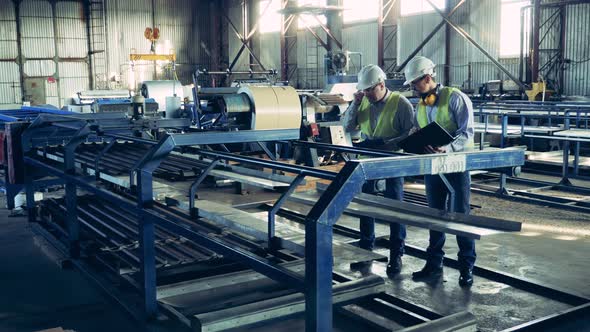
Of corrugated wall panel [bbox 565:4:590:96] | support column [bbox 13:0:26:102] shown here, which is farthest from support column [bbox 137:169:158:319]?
support column [bbox 13:0:26:102]

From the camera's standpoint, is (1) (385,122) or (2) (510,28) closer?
(1) (385,122)

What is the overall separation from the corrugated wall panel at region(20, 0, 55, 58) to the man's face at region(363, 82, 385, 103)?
2332cm

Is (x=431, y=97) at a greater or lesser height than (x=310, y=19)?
lesser

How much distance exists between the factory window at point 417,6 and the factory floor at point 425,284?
1310 centimetres

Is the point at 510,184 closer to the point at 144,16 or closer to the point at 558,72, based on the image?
the point at 558,72

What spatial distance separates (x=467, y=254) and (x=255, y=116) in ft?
17.3

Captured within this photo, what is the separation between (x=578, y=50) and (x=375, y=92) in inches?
506

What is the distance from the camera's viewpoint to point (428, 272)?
4.98 meters

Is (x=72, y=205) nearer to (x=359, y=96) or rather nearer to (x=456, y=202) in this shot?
(x=359, y=96)

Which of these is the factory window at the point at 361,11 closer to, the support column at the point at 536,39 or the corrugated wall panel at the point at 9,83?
the support column at the point at 536,39

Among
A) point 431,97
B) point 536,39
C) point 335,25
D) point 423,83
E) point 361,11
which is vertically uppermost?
point 361,11

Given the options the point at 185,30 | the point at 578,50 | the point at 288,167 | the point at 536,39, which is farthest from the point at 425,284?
the point at 185,30

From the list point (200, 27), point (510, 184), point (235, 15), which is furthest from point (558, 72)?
point (200, 27)

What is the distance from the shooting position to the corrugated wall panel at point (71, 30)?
2561cm
